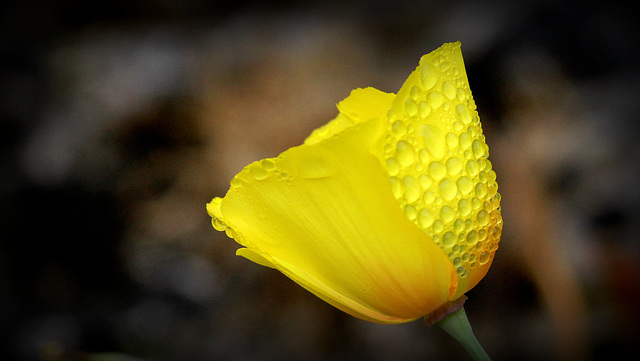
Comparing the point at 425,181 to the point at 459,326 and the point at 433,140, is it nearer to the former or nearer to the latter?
the point at 433,140

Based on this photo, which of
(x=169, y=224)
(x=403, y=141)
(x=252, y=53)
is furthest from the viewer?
(x=252, y=53)

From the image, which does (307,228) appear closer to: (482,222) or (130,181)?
(482,222)

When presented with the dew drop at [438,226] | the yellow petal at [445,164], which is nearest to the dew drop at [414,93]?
the yellow petal at [445,164]

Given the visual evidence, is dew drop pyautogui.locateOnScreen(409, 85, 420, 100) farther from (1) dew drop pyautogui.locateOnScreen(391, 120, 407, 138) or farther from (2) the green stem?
(2) the green stem

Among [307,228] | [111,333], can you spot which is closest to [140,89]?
[111,333]

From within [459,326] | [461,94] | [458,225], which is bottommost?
[459,326]

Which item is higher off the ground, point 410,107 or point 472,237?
point 410,107

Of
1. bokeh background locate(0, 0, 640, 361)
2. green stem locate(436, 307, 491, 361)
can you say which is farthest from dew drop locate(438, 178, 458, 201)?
bokeh background locate(0, 0, 640, 361)

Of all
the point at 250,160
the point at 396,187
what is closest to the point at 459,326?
the point at 396,187
